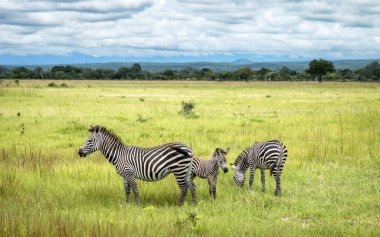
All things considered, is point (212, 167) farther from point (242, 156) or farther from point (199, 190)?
point (242, 156)

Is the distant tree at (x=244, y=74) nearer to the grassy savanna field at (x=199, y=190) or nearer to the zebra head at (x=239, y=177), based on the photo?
the grassy savanna field at (x=199, y=190)

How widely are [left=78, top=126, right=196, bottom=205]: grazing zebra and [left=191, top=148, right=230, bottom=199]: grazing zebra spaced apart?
2.71 feet

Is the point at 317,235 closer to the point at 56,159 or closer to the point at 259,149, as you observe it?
the point at 259,149

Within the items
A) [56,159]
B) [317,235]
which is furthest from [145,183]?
[317,235]

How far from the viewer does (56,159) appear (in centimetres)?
1538

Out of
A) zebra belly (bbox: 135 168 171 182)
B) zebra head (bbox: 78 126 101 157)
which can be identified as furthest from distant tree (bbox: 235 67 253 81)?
zebra belly (bbox: 135 168 171 182)

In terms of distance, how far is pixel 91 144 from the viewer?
10.7 m

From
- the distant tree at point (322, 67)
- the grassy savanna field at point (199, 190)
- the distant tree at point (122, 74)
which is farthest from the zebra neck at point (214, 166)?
the distant tree at point (122, 74)

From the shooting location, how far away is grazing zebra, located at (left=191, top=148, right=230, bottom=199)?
11188 mm

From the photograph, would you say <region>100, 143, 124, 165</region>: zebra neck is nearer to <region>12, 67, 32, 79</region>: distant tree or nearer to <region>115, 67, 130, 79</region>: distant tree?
<region>12, 67, 32, 79</region>: distant tree

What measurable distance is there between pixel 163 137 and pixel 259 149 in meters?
8.92

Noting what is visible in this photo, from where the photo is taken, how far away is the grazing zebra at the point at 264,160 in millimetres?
11742

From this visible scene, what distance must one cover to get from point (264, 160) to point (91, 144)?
4.41 metres

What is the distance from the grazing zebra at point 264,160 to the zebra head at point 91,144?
12.5 ft
